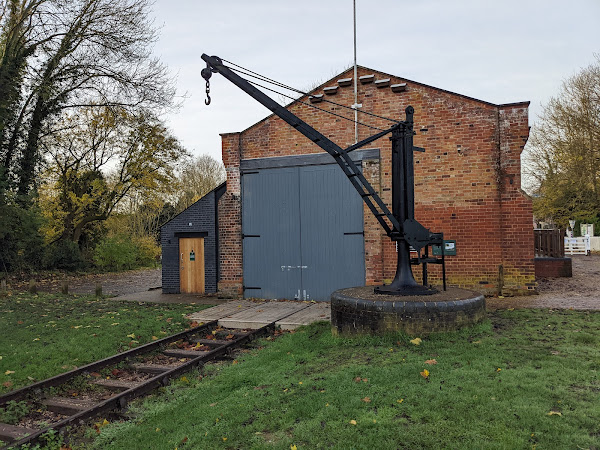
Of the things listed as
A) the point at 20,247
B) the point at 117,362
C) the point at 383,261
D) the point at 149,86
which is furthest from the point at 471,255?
the point at 20,247

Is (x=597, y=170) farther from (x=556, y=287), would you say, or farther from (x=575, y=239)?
(x=556, y=287)

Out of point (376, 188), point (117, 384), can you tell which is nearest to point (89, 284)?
point (376, 188)

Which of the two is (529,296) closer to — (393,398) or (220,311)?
(220,311)

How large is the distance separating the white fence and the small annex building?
25.6 metres

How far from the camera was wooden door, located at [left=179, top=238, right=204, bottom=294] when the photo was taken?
14352mm

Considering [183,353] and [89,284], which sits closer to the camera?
[183,353]

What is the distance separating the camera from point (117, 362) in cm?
721

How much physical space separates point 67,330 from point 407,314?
6542mm

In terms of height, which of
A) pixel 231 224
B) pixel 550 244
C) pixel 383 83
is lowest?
pixel 550 244

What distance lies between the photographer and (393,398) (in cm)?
459

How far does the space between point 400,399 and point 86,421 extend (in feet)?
11.0

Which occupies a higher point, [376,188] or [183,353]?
[376,188]

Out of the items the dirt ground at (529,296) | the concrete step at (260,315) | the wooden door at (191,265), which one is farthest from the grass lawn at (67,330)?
the wooden door at (191,265)

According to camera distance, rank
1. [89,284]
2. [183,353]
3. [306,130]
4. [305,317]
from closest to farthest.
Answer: [183,353] → [306,130] → [305,317] → [89,284]
